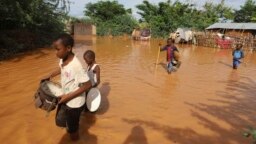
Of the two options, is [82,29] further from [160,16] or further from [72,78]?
[72,78]

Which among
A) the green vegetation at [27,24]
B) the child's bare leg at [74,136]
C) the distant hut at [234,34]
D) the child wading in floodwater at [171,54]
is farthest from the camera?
the distant hut at [234,34]

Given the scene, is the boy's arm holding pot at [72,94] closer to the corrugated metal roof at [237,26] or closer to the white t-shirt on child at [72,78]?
the white t-shirt on child at [72,78]

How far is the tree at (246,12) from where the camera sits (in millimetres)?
39844

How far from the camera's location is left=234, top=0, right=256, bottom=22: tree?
39844 millimetres

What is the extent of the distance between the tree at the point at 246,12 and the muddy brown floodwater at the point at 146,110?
3199cm

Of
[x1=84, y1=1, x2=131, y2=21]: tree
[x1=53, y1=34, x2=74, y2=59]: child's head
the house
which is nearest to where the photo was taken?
[x1=53, y1=34, x2=74, y2=59]: child's head

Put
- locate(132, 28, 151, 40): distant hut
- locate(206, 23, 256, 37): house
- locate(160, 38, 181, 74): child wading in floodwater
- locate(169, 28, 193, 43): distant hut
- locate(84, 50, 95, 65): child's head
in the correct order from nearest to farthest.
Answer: locate(84, 50, 95, 65): child's head < locate(160, 38, 181, 74): child wading in floodwater < locate(169, 28, 193, 43): distant hut < locate(132, 28, 151, 40): distant hut < locate(206, 23, 256, 37): house

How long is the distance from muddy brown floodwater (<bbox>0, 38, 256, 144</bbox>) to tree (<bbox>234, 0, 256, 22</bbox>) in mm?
31989

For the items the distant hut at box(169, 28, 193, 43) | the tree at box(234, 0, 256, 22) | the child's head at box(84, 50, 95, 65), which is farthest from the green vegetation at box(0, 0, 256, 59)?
the child's head at box(84, 50, 95, 65)

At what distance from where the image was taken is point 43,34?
1988cm

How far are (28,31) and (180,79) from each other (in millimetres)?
10474

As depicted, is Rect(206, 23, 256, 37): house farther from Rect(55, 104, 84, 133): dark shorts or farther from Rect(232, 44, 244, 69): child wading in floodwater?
Rect(55, 104, 84, 133): dark shorts

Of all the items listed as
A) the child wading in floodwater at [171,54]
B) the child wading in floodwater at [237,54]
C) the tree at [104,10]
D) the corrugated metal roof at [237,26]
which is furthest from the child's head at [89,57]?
the tree at [104,10]

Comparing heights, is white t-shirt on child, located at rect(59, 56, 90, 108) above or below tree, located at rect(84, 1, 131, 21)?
below
